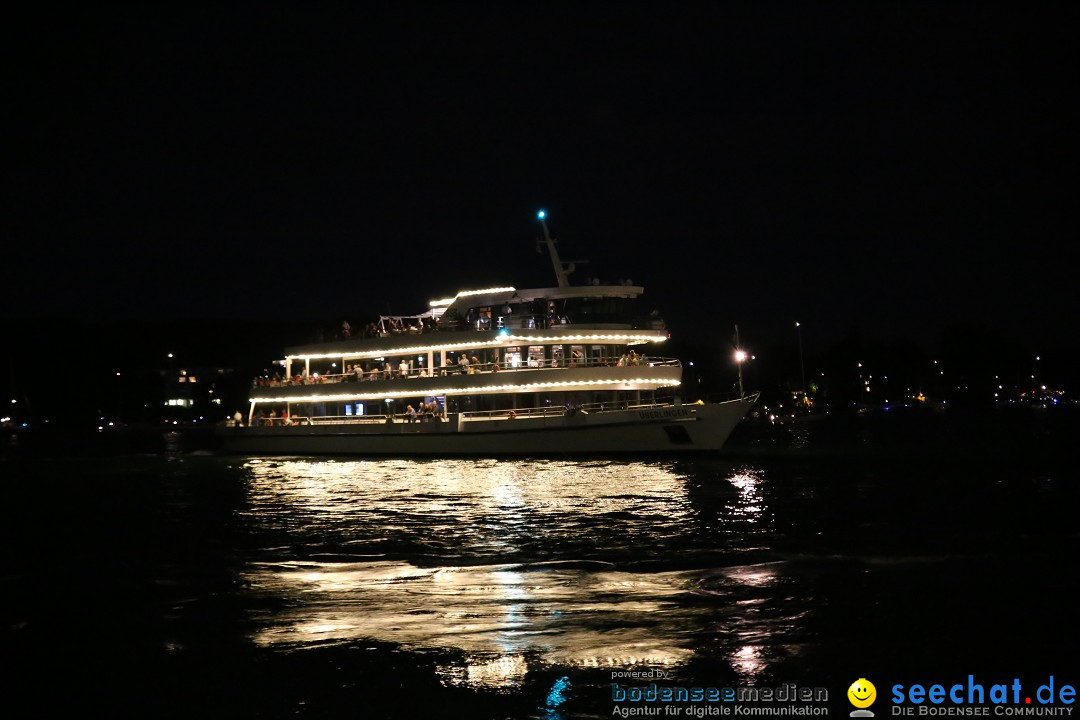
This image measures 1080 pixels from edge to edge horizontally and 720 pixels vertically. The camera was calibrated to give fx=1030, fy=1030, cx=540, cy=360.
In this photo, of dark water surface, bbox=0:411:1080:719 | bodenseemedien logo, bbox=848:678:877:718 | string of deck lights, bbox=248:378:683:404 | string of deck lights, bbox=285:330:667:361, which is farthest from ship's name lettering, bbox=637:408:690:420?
bodenseemedien logo, bbox=848:678:877:718

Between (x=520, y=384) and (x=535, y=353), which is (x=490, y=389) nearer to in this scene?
(x=520, y=384)

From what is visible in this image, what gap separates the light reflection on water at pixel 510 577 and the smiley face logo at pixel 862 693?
102 centimetres

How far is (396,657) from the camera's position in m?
11.4

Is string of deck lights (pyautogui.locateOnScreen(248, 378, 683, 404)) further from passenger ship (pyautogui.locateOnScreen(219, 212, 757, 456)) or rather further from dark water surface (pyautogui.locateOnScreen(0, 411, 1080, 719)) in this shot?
dark water surface (pyautogui.locateOnScreen(0, 411, 1080, 719))

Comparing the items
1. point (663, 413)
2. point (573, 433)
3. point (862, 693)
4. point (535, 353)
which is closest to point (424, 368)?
point (535, 353)

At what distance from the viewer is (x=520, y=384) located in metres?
42.2

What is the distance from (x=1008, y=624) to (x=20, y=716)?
10955mm

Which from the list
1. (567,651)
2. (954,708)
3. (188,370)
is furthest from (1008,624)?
(188,370)

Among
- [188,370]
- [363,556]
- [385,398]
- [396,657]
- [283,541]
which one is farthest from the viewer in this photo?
[188,370]

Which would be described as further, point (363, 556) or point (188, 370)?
point (188, 370)

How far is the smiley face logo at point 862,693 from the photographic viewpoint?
970 centimetres

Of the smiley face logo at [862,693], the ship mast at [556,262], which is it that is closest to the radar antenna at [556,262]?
the ship mast at [556,262]

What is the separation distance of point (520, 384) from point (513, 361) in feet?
4.77

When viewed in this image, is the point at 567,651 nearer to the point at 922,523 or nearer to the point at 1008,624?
the point at 1008,624
